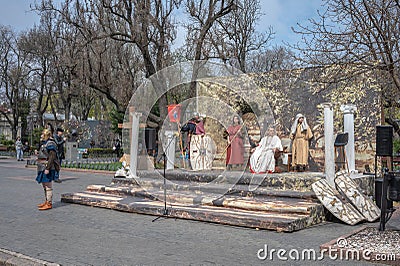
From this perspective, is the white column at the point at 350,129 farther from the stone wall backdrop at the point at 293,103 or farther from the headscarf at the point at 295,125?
the headscarf at the point at 295,125

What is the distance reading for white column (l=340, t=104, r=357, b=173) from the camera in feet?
43.8

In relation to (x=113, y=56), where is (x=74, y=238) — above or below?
below

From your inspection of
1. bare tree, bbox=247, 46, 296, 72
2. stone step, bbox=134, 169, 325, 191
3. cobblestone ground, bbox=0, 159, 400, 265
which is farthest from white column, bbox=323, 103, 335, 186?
bare tree, bbox=247, 46, 296, 72

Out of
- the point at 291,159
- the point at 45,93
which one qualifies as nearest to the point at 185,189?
the point at 291,159

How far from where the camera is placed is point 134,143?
14.9 m

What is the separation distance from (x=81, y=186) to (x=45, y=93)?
34000 millimetres

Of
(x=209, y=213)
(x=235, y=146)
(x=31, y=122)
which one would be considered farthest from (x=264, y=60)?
(x=209, y=213)

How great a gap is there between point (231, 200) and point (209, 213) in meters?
1.05

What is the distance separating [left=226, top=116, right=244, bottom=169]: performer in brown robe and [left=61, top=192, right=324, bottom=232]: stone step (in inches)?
158

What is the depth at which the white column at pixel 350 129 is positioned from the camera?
13352 mm

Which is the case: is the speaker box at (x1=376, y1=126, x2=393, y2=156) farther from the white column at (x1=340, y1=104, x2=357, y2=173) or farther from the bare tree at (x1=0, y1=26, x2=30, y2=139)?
the bare tree at (x1=0, y1=26, x2=30, y2=139)

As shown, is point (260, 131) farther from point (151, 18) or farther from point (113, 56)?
point (113, 56)

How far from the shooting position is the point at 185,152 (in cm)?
1545

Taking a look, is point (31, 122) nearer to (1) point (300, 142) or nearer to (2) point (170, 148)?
(2) point (170, 148)
